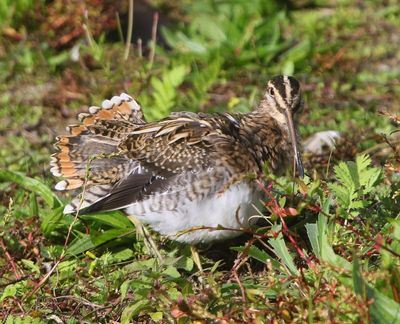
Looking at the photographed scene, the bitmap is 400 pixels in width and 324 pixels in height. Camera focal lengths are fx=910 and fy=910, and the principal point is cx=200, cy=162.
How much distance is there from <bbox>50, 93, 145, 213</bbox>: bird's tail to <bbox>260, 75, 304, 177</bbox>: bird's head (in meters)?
0.85

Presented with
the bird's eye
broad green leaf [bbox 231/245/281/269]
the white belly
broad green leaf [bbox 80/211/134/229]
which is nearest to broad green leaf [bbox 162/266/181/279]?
the white belly

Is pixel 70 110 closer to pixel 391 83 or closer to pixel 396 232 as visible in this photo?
pixel 391 83

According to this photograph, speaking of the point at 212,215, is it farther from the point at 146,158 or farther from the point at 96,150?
the point at 96,150

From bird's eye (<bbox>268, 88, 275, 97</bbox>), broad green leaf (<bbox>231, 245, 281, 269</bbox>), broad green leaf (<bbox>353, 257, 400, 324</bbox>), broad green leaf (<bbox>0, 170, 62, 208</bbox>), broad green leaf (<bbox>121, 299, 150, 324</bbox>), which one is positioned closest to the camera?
broad green leaf (<bbox>353, 257, 400, 324</bbox>)

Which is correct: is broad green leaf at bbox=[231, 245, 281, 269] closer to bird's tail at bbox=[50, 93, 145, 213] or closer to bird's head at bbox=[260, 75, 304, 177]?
bird's head at bbox=[260, 75, 304, 177]

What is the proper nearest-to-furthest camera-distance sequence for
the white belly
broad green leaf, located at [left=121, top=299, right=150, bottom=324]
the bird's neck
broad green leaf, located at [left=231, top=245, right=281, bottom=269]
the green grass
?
the green grass, broad green leaf, located at [left=121, top=299, right=150, bottom=324], broad green leaf, located at [left=231, top=245, right=281, bottom=269], the white belly, the bird's neck

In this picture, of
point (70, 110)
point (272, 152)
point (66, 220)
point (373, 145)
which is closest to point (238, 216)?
point (272, 152)

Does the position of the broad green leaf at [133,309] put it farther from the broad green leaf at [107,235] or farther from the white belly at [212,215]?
the broad green leaf at [107,235]

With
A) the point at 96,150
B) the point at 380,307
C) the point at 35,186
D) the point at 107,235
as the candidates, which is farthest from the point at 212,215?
the point at 35,186

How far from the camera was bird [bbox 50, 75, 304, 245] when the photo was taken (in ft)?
15.8

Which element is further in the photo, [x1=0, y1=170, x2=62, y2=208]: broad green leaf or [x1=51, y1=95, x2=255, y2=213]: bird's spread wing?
[x1=0, y1=170, x2=62, y2=208]: broad green leaf

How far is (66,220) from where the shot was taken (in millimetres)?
5371

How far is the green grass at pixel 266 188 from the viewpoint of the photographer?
13.2ft

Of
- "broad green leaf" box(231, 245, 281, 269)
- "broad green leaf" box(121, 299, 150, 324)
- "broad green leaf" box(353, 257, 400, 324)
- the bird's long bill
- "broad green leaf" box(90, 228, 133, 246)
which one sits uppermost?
"broad green leaf" box(353, 257, 400, 324)
